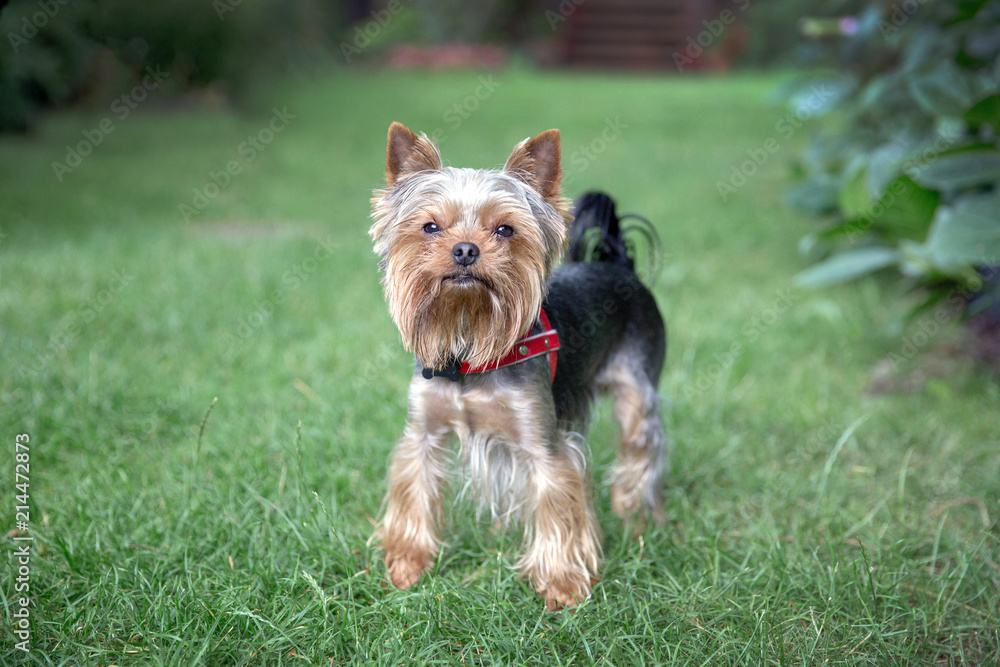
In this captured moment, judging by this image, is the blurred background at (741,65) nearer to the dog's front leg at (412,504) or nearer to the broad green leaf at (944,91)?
the broad green leaf at (944,91)

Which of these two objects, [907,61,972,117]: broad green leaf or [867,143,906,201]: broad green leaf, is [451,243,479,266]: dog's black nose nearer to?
[907,61,972,117]: broad green leaf

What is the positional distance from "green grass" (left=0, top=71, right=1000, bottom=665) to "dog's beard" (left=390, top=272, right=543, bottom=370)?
0.78m

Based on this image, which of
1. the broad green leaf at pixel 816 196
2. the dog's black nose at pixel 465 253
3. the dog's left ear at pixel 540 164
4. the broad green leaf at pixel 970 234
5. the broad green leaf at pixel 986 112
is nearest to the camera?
the dog's black nose at pixel 465 253

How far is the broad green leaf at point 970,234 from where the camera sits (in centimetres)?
382

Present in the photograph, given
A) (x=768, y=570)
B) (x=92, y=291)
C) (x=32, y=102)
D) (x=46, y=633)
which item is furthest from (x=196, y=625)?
(x=32, y=102)

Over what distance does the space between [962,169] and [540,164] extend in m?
3.04

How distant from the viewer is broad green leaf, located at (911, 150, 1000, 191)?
420cm

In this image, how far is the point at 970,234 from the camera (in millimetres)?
3875

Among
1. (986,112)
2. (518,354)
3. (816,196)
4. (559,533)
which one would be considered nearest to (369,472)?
(559,533)

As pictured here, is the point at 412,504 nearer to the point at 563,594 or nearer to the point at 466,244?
the point at 563,594

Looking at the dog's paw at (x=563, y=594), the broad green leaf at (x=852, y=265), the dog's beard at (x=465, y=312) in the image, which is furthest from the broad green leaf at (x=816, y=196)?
the dog's paw at (x=563, y=594)

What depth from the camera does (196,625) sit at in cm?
229

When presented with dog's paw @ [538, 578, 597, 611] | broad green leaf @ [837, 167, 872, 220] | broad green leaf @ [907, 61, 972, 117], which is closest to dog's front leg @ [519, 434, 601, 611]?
dog's paw @ [538, 578, 597, 611]

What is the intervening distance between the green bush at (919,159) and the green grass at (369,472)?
0.47m
